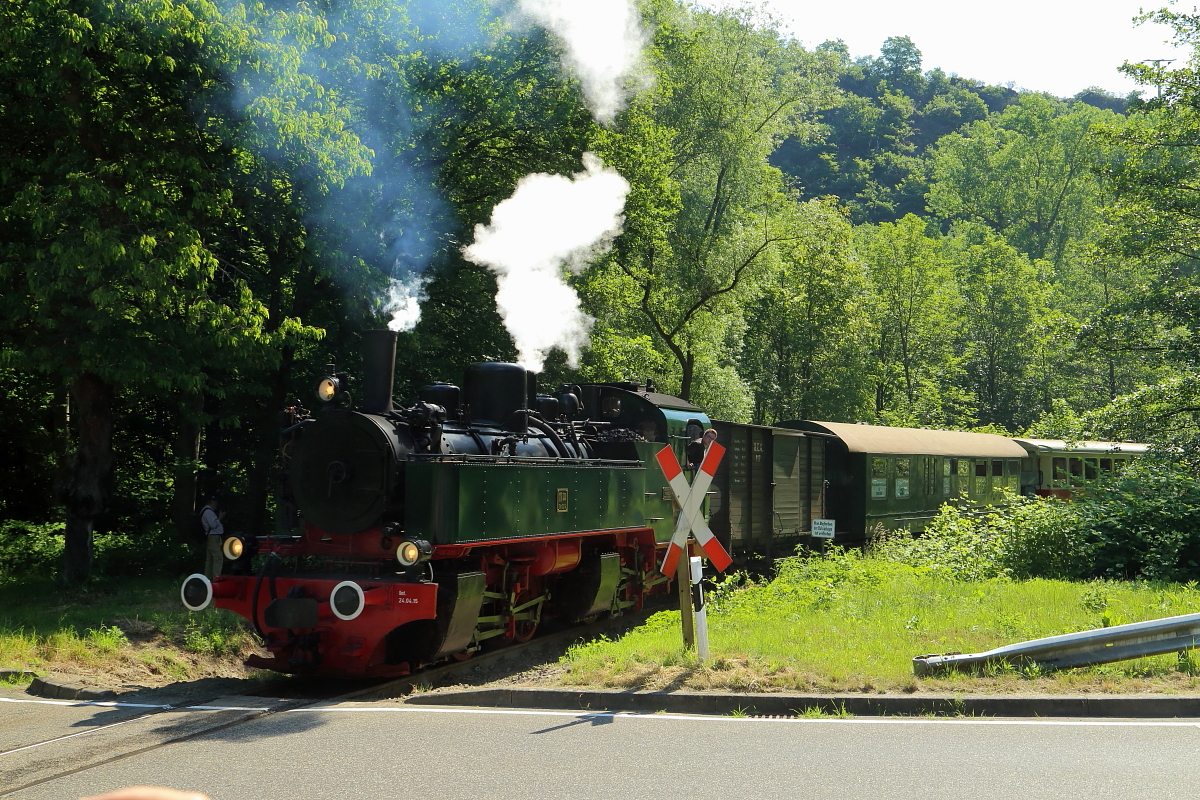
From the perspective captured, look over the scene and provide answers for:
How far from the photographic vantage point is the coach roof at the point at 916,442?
67.8 feet

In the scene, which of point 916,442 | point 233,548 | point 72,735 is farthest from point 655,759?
point 916,442

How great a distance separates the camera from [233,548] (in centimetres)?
961

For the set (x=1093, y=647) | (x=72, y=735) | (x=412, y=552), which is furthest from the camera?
(x=412, y=552)

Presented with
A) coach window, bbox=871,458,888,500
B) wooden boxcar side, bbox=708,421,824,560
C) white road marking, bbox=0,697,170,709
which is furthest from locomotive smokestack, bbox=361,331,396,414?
coach window, bbox=871,458,888,500

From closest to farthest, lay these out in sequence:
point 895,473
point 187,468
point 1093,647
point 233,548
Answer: point 1093,647 < point 233,548 < point 187,468 < point 895,473

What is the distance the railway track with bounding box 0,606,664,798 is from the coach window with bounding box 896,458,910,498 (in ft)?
39.0

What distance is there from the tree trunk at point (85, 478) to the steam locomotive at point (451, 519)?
5.18 meters

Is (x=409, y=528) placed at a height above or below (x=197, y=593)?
above

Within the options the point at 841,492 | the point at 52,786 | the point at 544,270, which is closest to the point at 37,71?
the point at 544,270

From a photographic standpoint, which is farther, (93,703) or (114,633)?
(114,633)

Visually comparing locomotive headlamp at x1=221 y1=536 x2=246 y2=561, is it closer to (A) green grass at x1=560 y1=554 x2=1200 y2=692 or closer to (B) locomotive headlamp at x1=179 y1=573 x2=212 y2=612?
(B) locomotive headlamp at x1=179 y1=573 x2=212 y2=612

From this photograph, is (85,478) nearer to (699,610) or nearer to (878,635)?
(699,610)

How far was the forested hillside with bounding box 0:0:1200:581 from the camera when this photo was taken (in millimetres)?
13031

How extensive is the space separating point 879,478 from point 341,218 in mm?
11510
